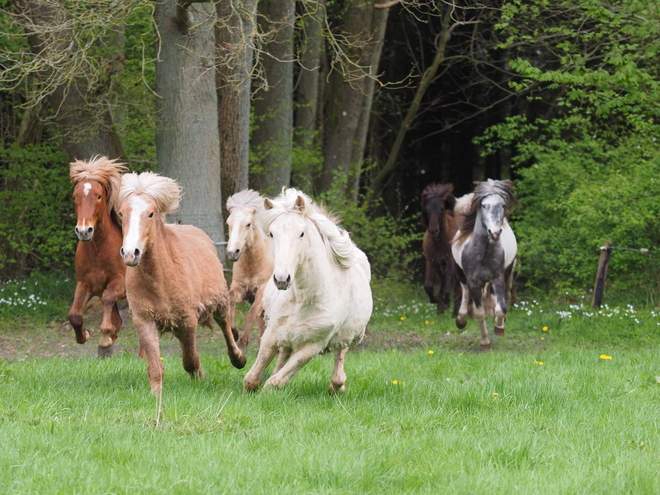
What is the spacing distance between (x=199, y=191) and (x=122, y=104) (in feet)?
8.49

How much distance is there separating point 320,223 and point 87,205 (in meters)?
3.07

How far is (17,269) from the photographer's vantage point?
1767cm

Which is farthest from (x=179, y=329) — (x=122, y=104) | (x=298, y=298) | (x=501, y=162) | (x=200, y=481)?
(x=501, y=162)

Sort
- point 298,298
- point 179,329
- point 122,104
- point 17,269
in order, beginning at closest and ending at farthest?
point 298,298
point 179,329
point 122,104
point 17,269

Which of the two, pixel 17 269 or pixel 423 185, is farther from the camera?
pixel 423 185

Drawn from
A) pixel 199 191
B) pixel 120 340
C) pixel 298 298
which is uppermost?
pixel 199 191

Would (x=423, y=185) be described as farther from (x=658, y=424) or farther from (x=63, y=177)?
(x=658, y=424)

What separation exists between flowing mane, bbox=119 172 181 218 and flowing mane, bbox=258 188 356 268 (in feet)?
2.93

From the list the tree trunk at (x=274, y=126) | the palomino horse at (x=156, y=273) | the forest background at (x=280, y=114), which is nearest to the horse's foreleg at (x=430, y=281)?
the forest background at (x=280, y=114)

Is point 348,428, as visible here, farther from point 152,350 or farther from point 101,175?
point 101,175

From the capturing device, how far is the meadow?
14.5 feet

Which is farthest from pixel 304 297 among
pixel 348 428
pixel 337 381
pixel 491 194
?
pixel 491 194

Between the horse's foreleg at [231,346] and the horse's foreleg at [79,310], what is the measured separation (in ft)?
6.11

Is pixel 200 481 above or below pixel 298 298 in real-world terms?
below
